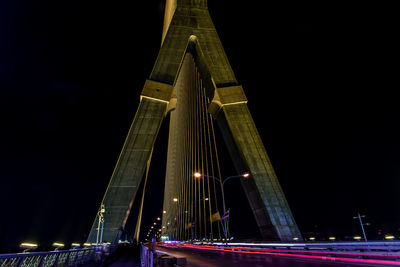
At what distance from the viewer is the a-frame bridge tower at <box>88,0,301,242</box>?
46.9 feet

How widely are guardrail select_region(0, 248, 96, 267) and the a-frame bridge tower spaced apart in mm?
3932

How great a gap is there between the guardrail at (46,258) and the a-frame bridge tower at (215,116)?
12.9 ft

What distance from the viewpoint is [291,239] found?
13570 millimetres

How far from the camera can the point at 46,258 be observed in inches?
279

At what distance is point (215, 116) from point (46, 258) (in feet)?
50.0

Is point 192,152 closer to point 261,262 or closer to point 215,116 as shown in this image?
point 215,116

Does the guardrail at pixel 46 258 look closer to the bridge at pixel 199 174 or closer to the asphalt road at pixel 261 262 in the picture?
the bridge at pixel 199 174

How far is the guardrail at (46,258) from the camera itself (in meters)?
4.94

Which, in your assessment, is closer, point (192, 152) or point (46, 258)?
point (46, 258)

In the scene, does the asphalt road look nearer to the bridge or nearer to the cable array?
the bridge

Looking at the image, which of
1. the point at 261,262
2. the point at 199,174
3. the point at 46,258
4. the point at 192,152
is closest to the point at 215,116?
the point at 199,174

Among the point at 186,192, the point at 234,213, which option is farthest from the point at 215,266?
the point at 234,213

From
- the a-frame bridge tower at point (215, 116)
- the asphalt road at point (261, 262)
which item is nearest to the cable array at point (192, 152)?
the a-frame bridge tower at point (215, 116)

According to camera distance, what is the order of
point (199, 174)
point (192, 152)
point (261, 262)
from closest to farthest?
point (261, 262) → point (199, 174) → point (192, 152)
